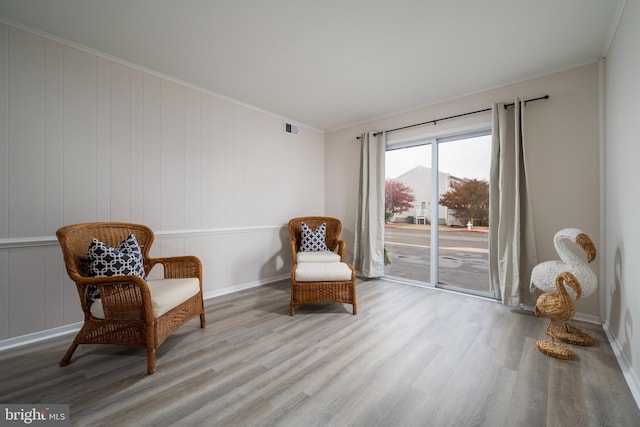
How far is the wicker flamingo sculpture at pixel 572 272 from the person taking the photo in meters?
1.93

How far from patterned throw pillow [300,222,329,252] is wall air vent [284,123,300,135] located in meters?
1.54

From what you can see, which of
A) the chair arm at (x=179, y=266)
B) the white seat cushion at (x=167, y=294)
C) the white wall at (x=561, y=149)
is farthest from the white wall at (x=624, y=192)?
the chair arm at (x=179, y=266)

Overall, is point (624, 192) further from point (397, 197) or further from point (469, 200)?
point (397, 197)

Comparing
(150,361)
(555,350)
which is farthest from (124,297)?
(555,350)

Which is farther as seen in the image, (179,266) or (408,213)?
(408,213)

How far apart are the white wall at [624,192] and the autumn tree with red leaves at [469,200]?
102cm

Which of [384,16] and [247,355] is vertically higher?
[384,16]

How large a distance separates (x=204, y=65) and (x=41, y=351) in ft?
9.04

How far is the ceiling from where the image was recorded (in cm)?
179

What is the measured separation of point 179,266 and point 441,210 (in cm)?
322

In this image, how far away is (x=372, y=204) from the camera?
3877 millimetres

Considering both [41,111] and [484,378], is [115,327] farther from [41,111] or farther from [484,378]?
[484,378]

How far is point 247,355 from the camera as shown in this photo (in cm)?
186

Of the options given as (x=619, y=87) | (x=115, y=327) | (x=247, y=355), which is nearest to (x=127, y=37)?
(x=115, y=327)
